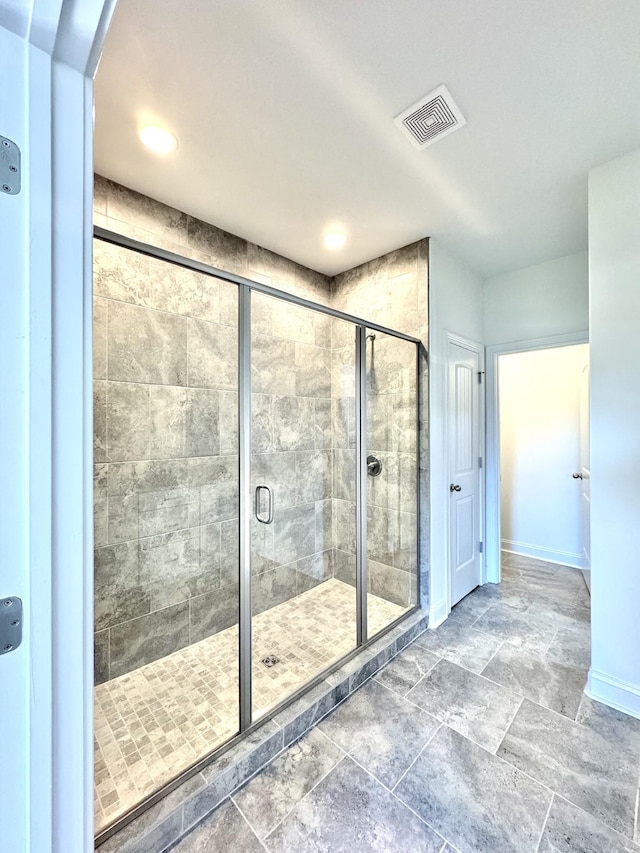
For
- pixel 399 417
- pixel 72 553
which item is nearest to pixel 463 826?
pixel 72 553

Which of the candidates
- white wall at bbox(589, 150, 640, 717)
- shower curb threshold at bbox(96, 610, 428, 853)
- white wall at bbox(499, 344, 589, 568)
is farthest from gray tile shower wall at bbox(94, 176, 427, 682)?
white wall at bbox(499, 344, 589, 568)

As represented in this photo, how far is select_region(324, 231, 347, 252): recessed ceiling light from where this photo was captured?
8.04 feet

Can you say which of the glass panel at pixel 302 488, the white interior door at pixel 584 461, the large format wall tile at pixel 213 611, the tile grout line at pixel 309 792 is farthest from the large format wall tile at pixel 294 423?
the white interior door at pixel 584 461

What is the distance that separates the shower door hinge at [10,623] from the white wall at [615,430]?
232cm

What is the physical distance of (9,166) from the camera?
528mm

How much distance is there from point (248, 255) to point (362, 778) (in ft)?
9.75

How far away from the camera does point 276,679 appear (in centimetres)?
185

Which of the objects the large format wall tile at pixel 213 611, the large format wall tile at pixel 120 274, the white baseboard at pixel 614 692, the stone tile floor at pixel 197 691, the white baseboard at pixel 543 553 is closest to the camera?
the stone tile floor at pixel 197 691

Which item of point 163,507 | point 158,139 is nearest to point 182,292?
point 158,139

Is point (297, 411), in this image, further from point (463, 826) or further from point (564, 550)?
point (564, 550)

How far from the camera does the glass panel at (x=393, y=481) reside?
2.49 m

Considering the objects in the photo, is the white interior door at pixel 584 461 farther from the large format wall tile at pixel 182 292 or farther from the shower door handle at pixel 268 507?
the large format wall tile at pixel 182 292

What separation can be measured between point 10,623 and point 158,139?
197 cm

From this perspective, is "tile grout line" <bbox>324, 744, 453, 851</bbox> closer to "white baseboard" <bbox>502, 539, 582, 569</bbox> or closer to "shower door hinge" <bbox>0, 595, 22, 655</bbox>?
"shower door hinge" <bbox>0, 595, 22, 655</bbox>
